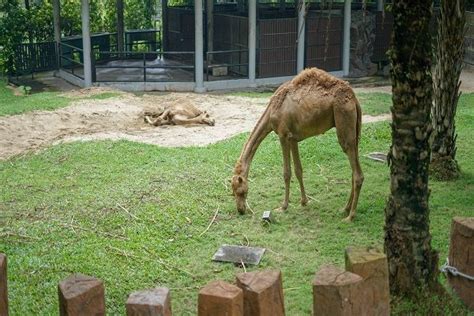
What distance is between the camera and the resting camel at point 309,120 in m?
7.42

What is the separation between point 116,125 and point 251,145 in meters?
5.46

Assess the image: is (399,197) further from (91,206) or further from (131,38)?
(131,38)

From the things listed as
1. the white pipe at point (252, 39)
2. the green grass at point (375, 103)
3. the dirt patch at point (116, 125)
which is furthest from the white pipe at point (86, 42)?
the green grass at point (375, 103)

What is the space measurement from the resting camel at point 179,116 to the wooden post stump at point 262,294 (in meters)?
9.90

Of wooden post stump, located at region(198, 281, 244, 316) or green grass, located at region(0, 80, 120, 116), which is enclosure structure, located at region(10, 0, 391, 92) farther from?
wooden post stump, located at region(198, 281, 244, 316)

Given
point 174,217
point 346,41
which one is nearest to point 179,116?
point 174,217

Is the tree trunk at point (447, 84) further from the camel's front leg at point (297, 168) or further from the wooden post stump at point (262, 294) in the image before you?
the wooden post stump at point (262, 294)

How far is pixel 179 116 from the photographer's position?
12.8 meters

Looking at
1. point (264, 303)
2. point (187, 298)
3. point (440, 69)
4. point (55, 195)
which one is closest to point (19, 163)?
point (55, 195)

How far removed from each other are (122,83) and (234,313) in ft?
48.8

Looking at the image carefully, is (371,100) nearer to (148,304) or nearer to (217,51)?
(217,51)

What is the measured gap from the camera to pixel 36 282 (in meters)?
5.71

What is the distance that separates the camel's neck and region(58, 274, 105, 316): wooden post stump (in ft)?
16.6

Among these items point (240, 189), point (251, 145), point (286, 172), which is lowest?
point (240, 189)
